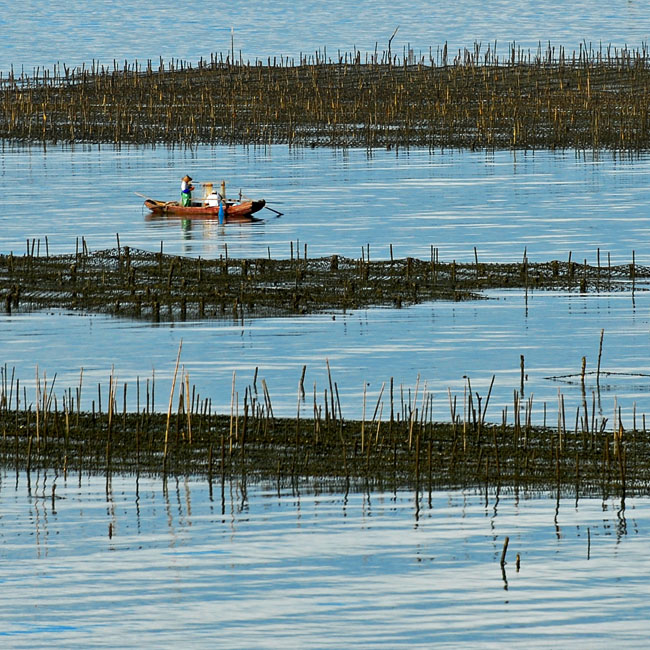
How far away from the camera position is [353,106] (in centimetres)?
7175

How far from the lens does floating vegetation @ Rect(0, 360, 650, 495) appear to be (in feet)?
59.7

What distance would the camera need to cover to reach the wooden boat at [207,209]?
48156mm

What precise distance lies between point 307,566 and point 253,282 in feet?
57.6

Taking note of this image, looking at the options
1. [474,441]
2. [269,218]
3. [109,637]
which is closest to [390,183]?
[269,218]

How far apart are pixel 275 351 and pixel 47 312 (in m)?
5.68

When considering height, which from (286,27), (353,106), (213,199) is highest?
(286,27)

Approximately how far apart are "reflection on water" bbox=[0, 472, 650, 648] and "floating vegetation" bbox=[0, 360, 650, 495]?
1.38 ft

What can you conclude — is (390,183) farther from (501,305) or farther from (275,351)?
(275,351)

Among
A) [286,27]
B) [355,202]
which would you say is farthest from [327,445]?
[286,27]

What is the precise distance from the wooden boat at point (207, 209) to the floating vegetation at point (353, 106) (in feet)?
54.3

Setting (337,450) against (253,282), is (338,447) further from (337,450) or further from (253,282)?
(253,282)

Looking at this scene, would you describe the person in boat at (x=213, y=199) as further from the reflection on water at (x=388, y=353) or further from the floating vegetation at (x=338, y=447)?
the floating vegetation at (x=338, y=447)

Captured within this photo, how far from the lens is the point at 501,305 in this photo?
31.3 m

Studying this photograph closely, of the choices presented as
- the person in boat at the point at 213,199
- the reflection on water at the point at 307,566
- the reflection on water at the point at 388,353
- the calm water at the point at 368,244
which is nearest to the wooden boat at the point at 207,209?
the person in boat at the point at 213,199
